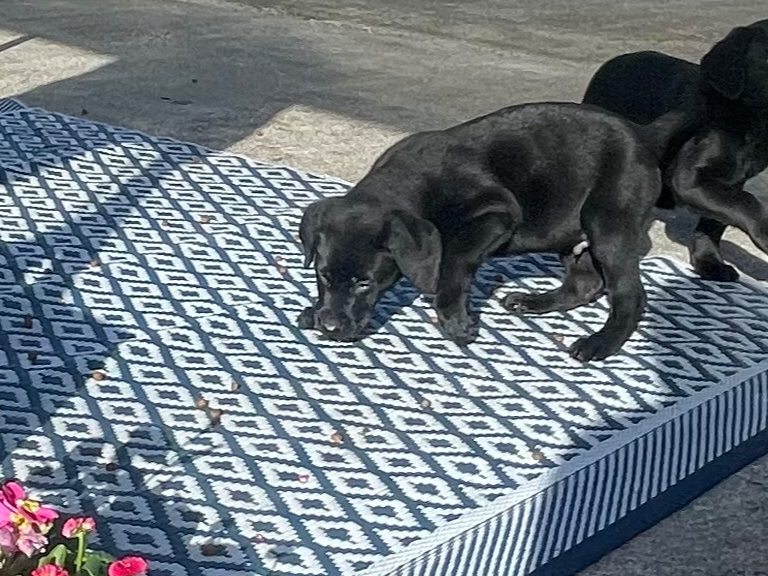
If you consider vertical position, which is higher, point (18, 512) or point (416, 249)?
point (18, 512)

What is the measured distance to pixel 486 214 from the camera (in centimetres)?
343

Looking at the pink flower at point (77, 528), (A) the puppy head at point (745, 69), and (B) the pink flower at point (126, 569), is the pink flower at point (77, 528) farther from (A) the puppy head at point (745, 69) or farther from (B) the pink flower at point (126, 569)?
(A) the puppy head at point (745, 69)

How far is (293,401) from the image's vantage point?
319 centimetres

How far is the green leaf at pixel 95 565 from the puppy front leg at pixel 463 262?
1639 mm

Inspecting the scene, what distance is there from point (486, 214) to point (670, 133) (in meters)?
0.72

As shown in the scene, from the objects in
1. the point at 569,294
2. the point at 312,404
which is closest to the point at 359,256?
the point at 312,404

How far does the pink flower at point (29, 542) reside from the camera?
184 centimetres

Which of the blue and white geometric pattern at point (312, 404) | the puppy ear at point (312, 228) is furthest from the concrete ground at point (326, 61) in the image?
the puppy ear at point (312, 228)

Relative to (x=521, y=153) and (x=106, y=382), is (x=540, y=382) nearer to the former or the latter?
(x=521, y=153)

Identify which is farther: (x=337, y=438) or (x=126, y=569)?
(x=337, y=438)

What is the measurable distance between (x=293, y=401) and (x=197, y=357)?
0.32m

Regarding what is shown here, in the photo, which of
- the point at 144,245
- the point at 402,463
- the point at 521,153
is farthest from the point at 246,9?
the point at 402,463

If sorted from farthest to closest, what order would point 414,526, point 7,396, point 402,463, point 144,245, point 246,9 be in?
point 246,9 → point 144,245 → point 7,396 → point 402,463 → point 414,526

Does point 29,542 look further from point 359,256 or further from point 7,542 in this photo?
point 359,256
